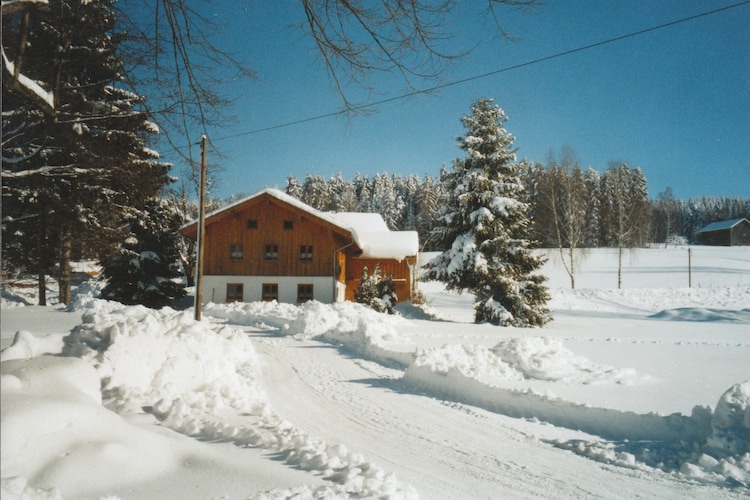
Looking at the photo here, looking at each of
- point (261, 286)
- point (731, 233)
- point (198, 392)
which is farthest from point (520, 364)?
point (731, 233)

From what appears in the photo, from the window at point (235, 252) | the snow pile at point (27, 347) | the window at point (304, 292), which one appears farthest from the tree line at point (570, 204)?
the snow pile at point (27, 347)

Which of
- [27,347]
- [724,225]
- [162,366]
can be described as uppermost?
[724,225]

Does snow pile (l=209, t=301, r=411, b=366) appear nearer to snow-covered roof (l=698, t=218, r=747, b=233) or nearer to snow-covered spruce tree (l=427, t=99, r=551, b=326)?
snow-covered spruce tree (l=427, t=99, r=551, b=326)

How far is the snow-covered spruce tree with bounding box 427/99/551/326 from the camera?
2030 centimetres

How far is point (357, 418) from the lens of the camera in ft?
20.4

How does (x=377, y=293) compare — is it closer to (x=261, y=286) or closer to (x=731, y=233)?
(x=261, y=286)

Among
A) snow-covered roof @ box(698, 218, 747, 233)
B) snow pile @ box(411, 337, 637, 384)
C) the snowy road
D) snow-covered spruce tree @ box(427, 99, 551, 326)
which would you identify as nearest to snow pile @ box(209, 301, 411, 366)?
snow pile @ box(411, 337, 637, 384)

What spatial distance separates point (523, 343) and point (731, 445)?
4459 millimetres

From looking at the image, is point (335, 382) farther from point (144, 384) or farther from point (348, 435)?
point (144, 384)

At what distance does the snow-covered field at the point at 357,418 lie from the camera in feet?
11.2

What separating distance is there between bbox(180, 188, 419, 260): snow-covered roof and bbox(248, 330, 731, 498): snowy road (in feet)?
56.4

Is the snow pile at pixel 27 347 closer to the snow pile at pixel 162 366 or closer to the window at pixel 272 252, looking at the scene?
the snow pile at pixel 162 366

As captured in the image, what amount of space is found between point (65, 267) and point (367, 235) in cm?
1781

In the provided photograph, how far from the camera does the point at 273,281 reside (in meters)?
25.3
